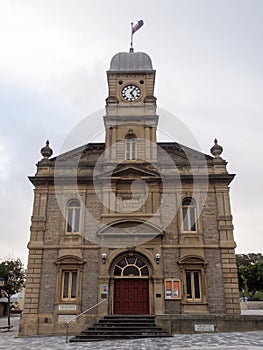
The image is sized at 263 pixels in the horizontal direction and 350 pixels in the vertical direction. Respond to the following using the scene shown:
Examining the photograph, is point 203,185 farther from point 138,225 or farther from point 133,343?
point 133,343

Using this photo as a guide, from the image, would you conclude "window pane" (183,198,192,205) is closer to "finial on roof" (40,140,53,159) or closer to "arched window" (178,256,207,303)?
"arched window" (178,256,207,303)

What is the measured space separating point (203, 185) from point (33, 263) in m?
10.6

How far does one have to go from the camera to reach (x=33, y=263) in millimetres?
18625

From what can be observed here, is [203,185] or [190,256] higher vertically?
[203,185]

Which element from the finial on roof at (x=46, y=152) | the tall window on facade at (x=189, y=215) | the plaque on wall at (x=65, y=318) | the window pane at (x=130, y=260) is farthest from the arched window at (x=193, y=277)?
the finial on roof at (x=46, y=152)

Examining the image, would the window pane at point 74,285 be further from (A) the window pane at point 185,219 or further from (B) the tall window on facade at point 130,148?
(B) the tall window on facade at point 130,148

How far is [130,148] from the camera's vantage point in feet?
72.2

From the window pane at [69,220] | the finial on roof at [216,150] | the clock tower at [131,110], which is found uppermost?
the clock tower at [131,110]

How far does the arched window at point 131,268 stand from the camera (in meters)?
18.6

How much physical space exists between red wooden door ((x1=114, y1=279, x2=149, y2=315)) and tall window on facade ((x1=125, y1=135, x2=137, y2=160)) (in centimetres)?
766

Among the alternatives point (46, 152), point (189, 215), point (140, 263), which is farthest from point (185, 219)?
point (46, 152)

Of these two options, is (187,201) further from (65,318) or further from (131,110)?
(65,318)

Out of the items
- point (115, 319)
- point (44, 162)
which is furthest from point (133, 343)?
point (44, 162)

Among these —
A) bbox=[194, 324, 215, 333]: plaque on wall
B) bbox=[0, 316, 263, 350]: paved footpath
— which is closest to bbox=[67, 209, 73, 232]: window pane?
bbox=[0, 316, 263, 350]: paved footpath
